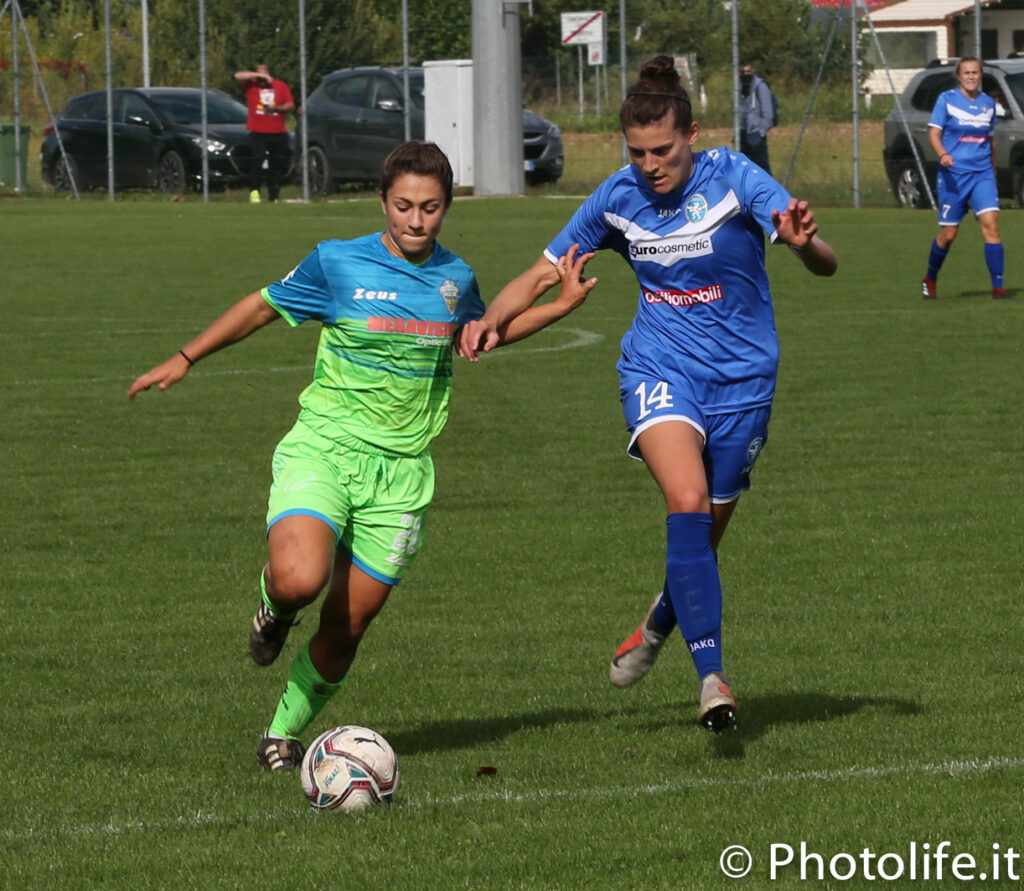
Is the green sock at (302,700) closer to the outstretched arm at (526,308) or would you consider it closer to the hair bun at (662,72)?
the outstretched arm at (526,308)

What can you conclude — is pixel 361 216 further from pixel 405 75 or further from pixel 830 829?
pixel 830 829

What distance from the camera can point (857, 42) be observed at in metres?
29.1

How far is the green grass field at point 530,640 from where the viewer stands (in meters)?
4.62

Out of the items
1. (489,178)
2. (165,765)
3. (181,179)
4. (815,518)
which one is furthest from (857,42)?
(165,765)

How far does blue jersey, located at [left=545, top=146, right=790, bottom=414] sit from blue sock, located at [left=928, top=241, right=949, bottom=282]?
12.0 meters

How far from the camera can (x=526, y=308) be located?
5.89 meters

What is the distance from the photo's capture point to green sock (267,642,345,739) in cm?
548

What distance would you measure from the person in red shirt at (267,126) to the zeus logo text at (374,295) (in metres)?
23.5

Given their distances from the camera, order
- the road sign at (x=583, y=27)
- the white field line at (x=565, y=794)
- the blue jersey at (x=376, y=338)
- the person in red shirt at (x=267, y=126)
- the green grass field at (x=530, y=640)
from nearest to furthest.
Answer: the green grass field at (x=530, y=640)
the white field line at (x=565, y=794)
the blue jersey at (x=376, y=338)
the person in red shirt at (x=267, y=126)
the road sign at (x=583, y=27)

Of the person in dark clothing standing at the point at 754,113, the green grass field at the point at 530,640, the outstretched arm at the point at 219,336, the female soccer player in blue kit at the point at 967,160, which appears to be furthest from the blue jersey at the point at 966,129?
the outstretched arm at the point at 219,336

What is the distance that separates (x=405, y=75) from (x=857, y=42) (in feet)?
24.2

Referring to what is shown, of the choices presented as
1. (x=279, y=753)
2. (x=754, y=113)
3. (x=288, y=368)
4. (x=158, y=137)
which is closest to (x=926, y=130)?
(x=754, y=113)

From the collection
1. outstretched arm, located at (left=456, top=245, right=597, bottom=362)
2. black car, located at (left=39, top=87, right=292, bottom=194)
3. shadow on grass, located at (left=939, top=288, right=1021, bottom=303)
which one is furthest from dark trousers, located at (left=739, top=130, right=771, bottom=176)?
outstretched arm, located at (left=456, top=245, right=597, bottom=362)

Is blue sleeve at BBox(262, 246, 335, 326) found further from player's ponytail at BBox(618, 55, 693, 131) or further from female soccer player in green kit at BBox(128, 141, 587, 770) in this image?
player's ponytail at BBox(618, 55, 693, 131)
